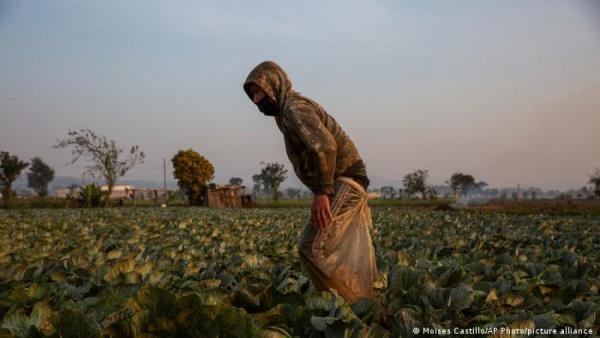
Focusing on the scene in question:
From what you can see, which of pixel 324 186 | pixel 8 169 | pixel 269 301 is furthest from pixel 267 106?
pixel 8 169

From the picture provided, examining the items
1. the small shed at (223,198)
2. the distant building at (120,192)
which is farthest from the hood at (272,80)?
the distant building at (120,192)

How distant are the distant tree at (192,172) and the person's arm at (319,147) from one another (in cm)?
4010

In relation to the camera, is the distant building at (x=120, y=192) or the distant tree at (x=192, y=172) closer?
the distant tree at (x=192, y=172)

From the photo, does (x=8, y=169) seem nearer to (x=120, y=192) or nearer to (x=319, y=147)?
(x=319, y=147)

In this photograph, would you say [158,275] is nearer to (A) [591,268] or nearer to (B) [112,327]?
(B) [112,327]

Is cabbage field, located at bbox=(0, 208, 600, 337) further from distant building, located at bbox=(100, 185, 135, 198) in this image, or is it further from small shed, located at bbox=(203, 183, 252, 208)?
distant building, located at bbox=(100, 185, 135, 198)

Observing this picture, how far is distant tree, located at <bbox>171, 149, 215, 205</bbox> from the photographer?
43.1 m

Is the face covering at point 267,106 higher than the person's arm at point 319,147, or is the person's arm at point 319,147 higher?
the face covering at point 267,106

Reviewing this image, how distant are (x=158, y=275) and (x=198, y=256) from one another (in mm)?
2316

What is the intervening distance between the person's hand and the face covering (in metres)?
0.72

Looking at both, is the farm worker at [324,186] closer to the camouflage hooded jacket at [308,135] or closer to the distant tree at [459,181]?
the camouflage hooded jacket at [308,135]

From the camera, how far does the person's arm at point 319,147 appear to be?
10.1 feet

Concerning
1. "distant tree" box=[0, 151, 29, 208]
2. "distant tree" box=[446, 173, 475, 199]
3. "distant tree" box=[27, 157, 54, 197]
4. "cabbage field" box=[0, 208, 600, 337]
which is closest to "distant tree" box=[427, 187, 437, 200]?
"distant tree" box=[446, 173, 475, 199]

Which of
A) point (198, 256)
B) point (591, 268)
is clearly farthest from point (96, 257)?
point (591, 268)
